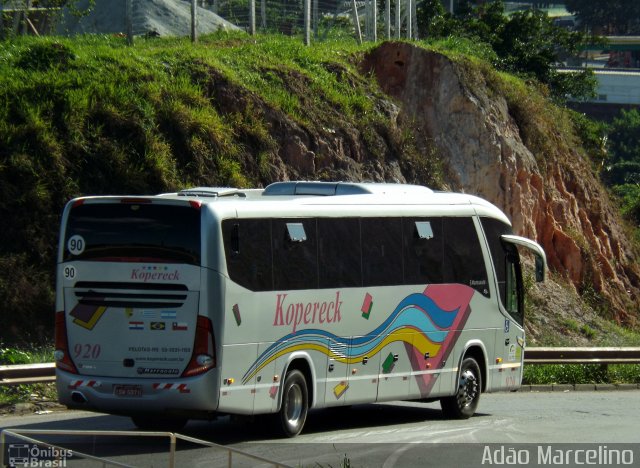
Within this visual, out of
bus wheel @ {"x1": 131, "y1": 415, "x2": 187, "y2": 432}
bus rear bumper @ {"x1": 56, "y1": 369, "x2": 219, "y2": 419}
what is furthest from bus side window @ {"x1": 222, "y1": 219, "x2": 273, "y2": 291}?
bus wheel @ {"x1": 131, "y1": 415, "x2": 187, "y2": 432}

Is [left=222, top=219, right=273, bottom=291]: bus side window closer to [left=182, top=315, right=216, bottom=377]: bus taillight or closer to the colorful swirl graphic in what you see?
[left=182, top=315, right=216, bottom=377]: bus taillight

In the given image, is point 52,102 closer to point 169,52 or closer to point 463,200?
point 169,52

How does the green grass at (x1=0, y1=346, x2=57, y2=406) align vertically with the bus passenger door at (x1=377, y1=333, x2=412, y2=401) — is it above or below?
below

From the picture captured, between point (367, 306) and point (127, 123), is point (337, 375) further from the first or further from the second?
point (127, 123)

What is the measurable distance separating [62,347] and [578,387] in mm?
13079

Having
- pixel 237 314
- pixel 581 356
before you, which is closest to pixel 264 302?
pixel 237 314

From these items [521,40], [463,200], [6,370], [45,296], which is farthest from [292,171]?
[521,40]

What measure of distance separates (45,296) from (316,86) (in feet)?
38.5

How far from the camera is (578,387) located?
23.5 metres

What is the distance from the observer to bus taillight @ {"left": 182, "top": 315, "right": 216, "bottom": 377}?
503 inches

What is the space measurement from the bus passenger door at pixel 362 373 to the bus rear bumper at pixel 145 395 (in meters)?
2.80

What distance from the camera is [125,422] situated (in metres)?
15.1

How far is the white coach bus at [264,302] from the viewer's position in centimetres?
1289

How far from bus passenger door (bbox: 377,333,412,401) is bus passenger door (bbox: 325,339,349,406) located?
2.56 feet
